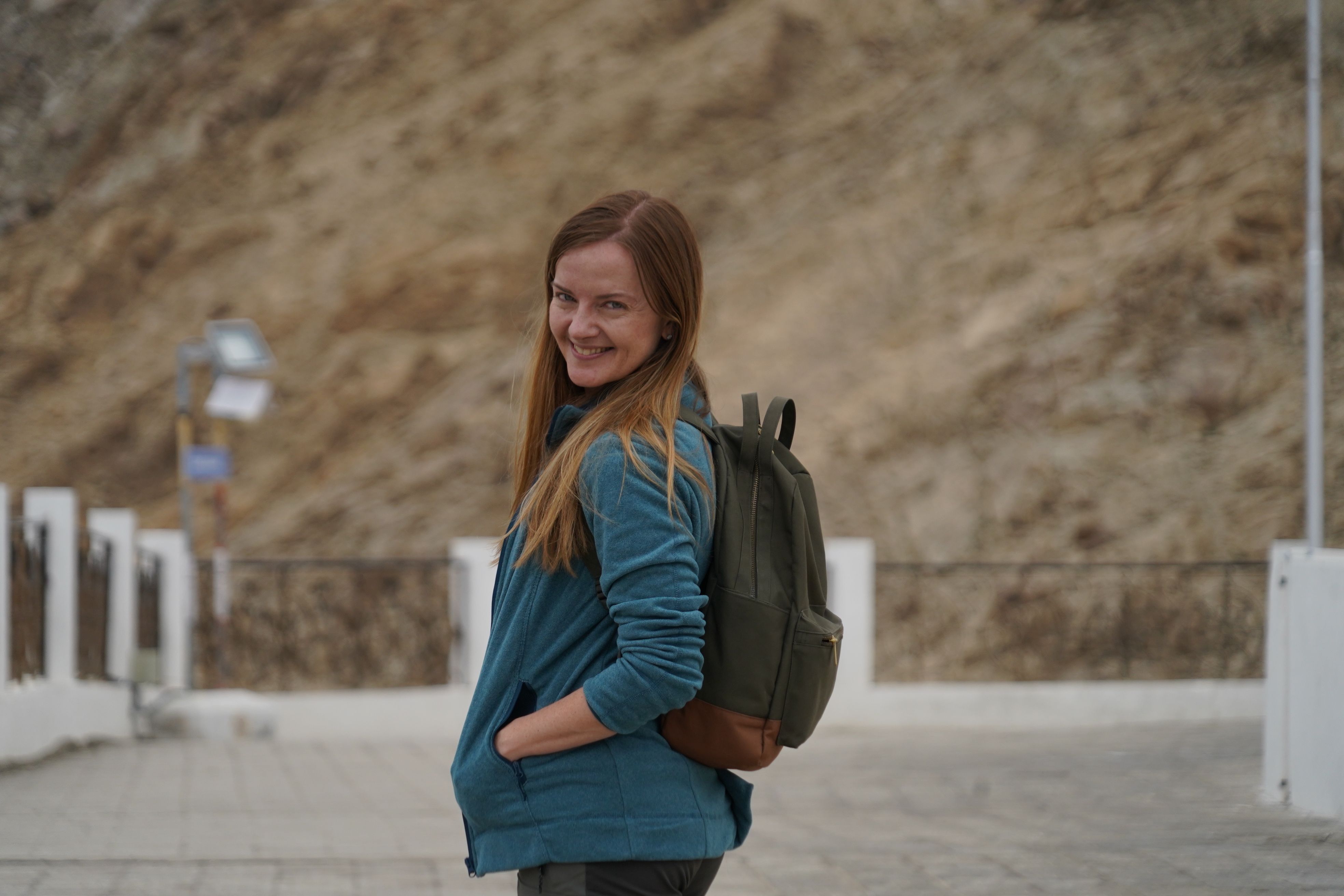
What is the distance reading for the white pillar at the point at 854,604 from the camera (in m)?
12.9

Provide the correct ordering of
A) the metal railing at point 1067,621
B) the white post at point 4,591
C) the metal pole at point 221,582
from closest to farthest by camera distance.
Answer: the white post at point 4,591, the metal pole at point 221,582, the metal railing at point 1067,621

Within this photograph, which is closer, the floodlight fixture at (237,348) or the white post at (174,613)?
the floodlight fixture at (237,348)

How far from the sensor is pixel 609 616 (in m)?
2.07

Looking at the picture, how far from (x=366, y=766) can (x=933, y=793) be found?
3683mm

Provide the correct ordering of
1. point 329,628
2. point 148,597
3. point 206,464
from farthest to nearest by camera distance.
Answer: point 329,628, point 148,597, point 206,464

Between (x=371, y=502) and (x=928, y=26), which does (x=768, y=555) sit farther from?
(x=928, y=26)

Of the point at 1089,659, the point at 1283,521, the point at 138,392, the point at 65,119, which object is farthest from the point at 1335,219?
the point at 65,119

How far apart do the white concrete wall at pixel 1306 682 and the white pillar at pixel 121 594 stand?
931 centimetres

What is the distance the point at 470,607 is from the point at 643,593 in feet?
37.2

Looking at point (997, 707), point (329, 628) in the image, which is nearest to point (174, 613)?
point (329, 628)

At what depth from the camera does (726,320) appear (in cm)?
2219

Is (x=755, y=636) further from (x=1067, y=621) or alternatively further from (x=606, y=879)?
(x=1067, y=621)

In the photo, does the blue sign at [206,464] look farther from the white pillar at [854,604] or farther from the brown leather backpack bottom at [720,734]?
the brown leather backpack bottom at [720,734]

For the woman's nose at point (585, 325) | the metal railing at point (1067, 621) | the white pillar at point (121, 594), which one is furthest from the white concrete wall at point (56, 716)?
the woman's nose at point (585, 325)
